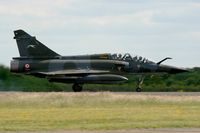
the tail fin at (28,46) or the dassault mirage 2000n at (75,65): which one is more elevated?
the tail fin at (28,46)

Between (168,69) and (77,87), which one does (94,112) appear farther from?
(168,69)

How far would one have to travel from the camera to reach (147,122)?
64.9 feet

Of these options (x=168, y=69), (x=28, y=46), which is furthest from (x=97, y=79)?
(x=28, y=46)

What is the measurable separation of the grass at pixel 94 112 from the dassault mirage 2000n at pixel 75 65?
10367mm

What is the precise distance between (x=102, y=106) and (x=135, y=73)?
560 inches

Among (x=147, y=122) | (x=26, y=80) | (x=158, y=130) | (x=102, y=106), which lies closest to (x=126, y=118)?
(x=147, y=122)

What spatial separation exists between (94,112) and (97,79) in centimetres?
1592

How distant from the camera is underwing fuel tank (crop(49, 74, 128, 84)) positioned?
3927cm

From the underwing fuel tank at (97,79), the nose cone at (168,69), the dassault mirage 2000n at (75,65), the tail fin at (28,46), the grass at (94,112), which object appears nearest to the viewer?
the grass at (94,112)

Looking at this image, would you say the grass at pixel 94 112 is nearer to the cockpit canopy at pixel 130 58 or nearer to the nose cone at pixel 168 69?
the nose cone at pixel 168 69

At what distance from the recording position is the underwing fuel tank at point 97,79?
3927cm

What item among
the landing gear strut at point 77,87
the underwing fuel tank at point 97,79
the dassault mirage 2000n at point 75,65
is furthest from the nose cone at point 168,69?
the landing gear strut at point 77,87

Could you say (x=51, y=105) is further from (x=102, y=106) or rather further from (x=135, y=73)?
(x=135, y=73)

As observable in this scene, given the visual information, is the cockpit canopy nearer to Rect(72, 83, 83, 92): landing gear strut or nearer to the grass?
Rect(72, 83, 83, 92): landing gear strut
